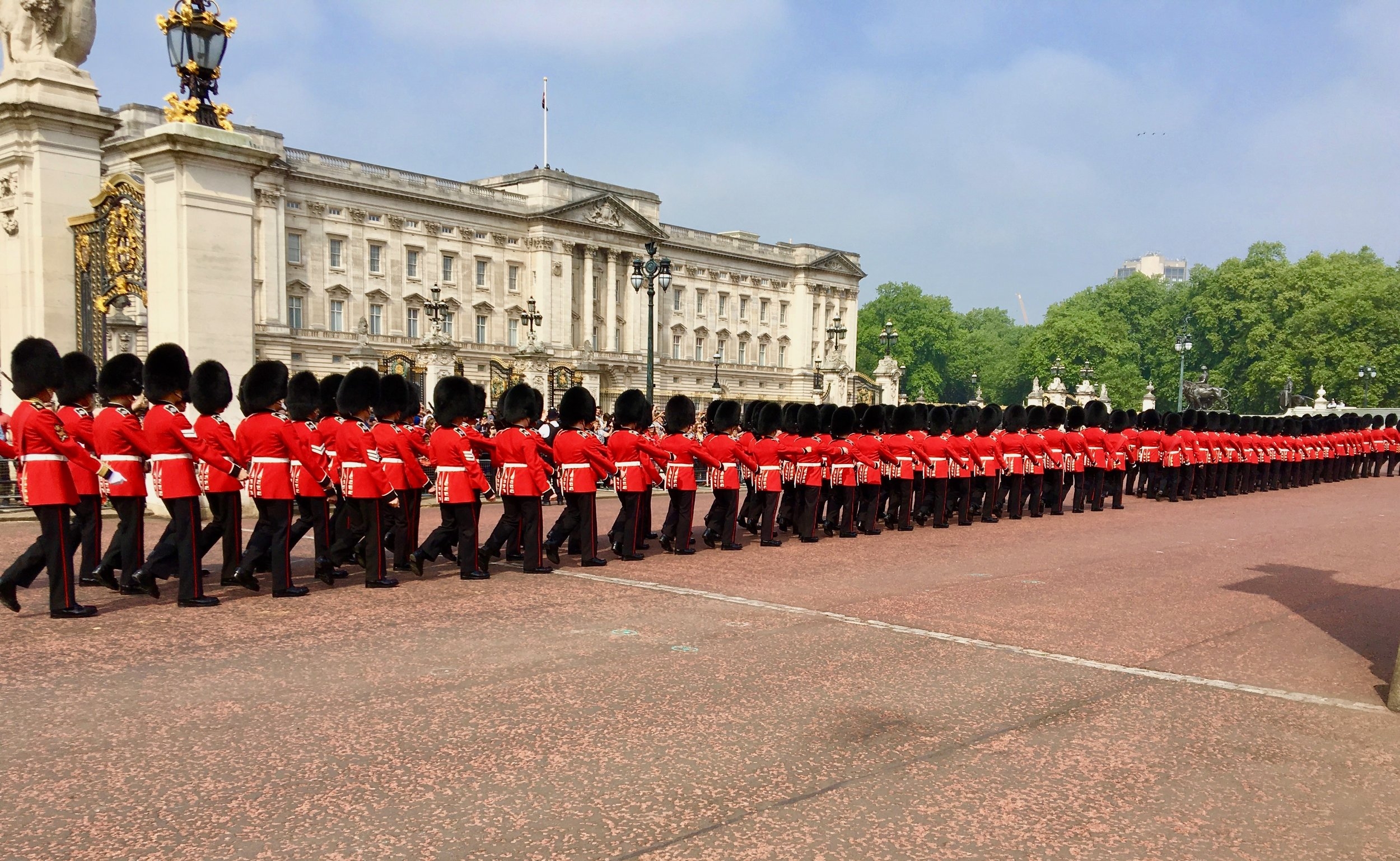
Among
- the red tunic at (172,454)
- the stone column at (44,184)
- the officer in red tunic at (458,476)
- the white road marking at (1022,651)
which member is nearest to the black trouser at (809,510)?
the white road marking at (1022,651)

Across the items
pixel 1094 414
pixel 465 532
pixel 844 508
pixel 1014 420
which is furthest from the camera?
pixel 1094 414

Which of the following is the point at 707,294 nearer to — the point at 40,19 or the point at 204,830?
the point at 40,19

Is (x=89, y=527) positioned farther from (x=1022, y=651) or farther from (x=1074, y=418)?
(x=1074, y=418)

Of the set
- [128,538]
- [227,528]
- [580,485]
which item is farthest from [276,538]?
[580,485]

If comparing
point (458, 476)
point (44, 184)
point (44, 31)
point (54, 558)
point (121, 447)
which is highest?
point (44, 31)

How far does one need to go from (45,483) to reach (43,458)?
0.54ft

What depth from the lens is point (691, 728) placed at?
15.6 ft

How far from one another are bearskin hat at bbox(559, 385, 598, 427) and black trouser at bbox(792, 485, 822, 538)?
9.72 feet

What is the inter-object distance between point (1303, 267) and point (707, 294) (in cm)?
3844

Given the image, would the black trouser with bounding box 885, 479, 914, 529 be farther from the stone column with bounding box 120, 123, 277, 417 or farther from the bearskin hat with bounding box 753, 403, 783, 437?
the stone column with bounding box 120, 123, 277, 417

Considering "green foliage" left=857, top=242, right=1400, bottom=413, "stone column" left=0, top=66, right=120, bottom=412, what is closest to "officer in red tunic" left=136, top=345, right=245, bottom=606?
"stone column" left=0, top=66, right=120, bottom=412

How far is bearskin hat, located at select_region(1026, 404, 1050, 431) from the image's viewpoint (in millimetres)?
15875

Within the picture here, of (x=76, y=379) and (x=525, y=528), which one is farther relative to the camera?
(x=525, y=528)

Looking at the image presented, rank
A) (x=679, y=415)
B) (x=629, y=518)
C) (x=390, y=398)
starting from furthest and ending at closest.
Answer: (x=679, y=415), (x=629, y=518), (x=390, y=398)
